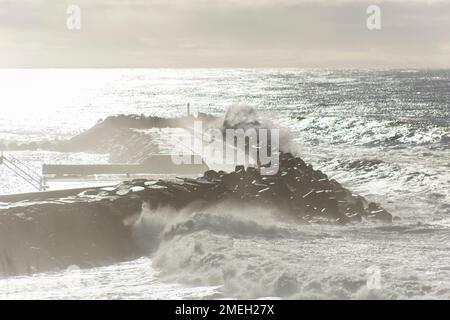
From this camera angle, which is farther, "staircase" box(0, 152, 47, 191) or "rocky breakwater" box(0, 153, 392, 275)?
"staircase" box(0, 152, 47, 191)

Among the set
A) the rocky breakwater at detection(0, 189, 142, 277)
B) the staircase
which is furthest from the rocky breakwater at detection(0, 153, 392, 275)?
the staircase

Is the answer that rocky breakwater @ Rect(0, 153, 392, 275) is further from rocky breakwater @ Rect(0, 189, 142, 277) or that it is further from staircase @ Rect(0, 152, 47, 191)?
staircase @ Rect(0, 152, 47, 191)

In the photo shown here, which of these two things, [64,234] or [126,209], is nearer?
[64,234]

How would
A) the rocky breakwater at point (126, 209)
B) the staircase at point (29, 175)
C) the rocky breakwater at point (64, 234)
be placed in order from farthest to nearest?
the staircase at point (29, 175), the rocky breakwater at point (126, 209), the rocky breakwater at point (64, 234)

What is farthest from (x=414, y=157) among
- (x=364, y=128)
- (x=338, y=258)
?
(x=338, y=258)

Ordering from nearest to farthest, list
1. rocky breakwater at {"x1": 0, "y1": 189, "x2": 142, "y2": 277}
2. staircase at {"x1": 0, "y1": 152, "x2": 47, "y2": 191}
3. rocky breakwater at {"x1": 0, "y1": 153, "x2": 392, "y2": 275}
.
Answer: rocky breakwater at {"x1": 0, "y1": 189, "x2": 142, "y2": 277} < rocky breakwater at {"x1": 0, "y1": 153, "x2": 392, "y2": 275} < staircase at {"x1": 0, "y1": 152, "x2": 47, "y2": 191}

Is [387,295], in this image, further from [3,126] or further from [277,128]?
[3,126]

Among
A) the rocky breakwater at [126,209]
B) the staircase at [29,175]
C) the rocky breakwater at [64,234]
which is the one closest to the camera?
the rocky breakwater at [64,234]

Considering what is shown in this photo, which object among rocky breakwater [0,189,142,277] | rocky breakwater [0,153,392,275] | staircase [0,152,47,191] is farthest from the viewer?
staircase [0,152,47,191]

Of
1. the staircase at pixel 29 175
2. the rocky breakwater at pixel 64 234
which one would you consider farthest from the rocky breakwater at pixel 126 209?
the staircase at pixel 29 175

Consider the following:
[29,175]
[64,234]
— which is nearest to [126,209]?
[64,234]

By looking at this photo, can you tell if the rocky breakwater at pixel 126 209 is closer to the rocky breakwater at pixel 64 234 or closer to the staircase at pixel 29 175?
the rocky breakwater at pixel 64 234

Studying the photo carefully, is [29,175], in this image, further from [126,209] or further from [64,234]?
[64,234]
